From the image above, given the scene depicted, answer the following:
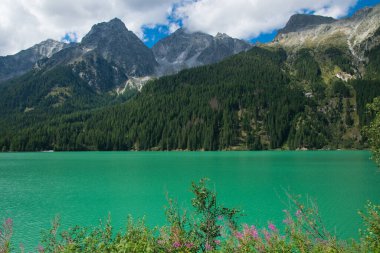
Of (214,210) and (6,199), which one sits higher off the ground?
(214,210)

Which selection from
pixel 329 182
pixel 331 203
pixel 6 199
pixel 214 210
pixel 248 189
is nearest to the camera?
pixel 214 210

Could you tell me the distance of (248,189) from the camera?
53844 mm

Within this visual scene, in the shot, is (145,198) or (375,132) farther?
(145,198)

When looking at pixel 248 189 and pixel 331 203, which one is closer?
pixel 331 203

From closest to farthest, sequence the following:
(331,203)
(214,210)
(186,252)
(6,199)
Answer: (186,252), (214,210), (331,203), (6,199)

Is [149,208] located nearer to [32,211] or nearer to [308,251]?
[32,211]

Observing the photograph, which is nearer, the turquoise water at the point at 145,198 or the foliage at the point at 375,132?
the foliage at the point at 375,132

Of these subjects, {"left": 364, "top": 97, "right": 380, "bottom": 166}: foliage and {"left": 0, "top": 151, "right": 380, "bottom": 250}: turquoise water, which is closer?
{"left": 364, "top": 97, "right": 380, "bottom": 166}: foliage

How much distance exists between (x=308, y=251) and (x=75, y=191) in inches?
1890

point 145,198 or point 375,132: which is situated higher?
point 375,132

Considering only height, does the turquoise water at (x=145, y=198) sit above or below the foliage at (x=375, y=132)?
below

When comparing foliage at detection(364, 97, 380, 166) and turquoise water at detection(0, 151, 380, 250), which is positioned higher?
foliage at detection(364, 97, 380, 166)

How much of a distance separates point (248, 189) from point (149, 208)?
19.4m

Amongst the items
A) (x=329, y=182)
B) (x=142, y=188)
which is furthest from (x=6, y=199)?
(x=329, y=182)
